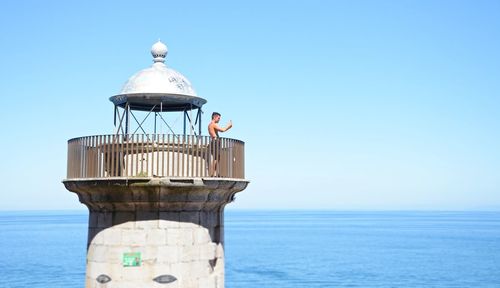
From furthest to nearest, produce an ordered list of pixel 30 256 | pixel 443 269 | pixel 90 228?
pixel 30 256 < pixel 443 269 < pixel 90 228

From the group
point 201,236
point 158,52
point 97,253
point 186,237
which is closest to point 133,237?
point 97,253

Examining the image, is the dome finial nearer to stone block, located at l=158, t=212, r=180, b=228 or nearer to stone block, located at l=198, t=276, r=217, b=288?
stone block, located at l=158, t=212, r=180, b=228

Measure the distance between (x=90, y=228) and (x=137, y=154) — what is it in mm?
1960

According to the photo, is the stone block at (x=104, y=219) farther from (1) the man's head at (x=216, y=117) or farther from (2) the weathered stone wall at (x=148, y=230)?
(1) the man's head at (x=216, y=117)

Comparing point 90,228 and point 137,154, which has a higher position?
point 137,154

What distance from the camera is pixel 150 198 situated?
11398 mm

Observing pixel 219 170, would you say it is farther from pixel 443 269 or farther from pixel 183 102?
pixel 443 269

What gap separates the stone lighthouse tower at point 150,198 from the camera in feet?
37.3

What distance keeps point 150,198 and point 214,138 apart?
177cm

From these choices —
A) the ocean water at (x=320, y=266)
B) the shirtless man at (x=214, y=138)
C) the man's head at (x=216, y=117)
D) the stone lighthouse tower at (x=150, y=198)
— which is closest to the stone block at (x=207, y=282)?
the stone lighthouse tower at (x=150, y=198)

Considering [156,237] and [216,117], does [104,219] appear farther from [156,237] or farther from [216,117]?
[216,117]

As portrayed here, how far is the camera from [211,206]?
12250 mm

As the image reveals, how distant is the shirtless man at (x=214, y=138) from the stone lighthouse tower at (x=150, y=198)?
2 centimetres

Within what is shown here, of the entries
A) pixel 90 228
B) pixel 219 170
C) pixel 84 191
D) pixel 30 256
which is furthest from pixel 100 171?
pixel 30 256
